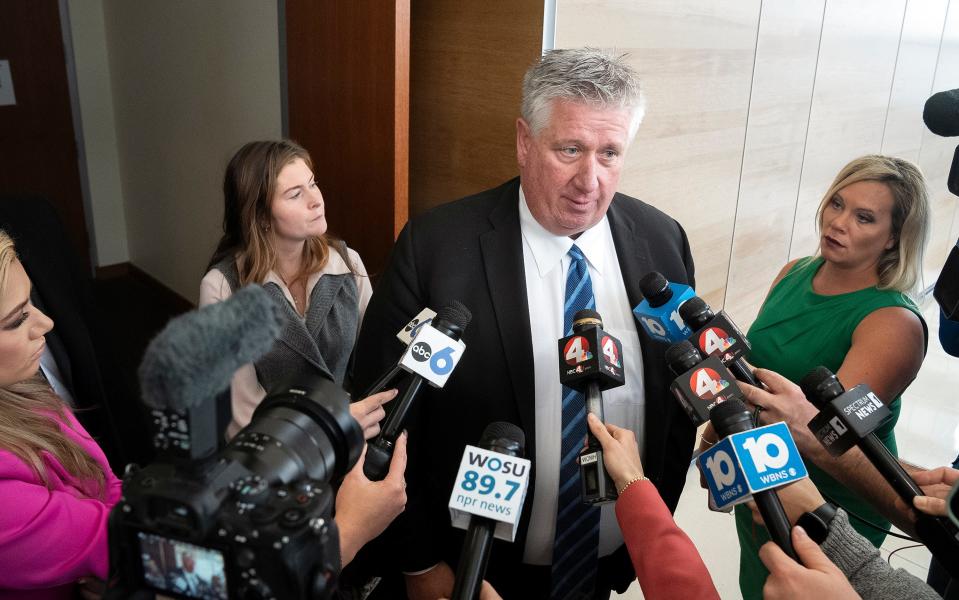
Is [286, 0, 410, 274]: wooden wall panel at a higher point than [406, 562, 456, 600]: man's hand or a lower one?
higher

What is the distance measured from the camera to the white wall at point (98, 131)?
418cm

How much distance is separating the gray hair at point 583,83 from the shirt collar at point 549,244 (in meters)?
0.19

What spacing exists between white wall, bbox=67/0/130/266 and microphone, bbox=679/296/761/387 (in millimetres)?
4153

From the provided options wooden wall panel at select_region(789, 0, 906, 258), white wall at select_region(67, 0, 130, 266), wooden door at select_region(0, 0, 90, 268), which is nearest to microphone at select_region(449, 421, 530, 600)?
wooden wall panel at select_region(789, 0, 906, 258)

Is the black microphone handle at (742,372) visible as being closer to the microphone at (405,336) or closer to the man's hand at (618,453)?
the man's hand at (618,453)

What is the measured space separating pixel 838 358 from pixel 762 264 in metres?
2.03

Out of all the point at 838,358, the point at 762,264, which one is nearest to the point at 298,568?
the point at 838,358

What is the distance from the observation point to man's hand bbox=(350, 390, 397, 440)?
4.08 ft

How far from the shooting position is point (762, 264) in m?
3.64

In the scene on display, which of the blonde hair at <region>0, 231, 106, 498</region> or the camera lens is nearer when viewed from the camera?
the camera lens

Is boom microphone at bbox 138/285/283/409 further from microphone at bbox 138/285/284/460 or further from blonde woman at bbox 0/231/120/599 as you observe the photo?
blonde woman at bbox 0/231/120/599

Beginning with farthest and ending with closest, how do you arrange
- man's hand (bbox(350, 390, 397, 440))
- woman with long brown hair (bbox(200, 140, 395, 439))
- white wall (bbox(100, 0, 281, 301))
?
white wall (bbox(100, 0, 281, 301)), woman with long brown hair (bbox(200, 140, 395, 439)), man's hand (bbox(350, 390, 397, 440))

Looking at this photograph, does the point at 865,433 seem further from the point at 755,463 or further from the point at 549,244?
the point at 549,244

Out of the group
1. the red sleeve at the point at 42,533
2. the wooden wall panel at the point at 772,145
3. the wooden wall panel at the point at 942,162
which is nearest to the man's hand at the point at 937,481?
the red sleeve at the point at 42,533
